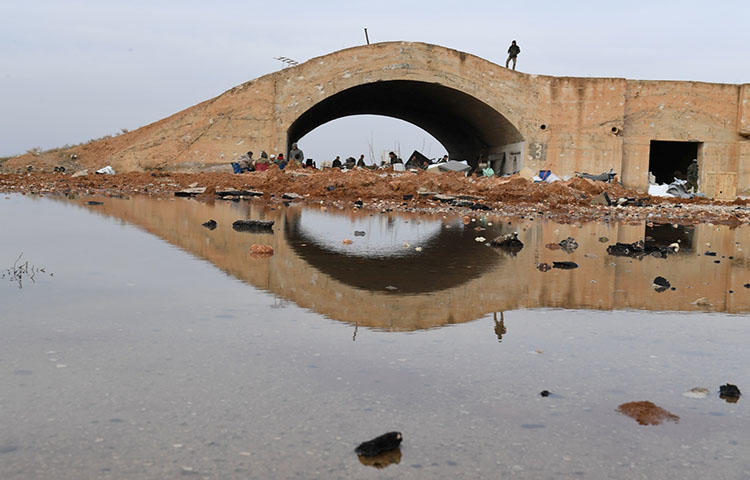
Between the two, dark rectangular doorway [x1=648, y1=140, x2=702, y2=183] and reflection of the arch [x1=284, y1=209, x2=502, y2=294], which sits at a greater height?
dark rectangular doorway [x1=648, y1=140, x2=702, y2=183]

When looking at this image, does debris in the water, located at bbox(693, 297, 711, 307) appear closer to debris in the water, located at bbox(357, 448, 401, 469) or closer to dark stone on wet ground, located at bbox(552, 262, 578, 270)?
dark stone on wet ground, located at bbox(552, 262, 578, 270)

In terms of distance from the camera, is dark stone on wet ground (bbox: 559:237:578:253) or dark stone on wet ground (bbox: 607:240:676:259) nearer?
dark stone on wet ground (bbox: 607:240:676:259)

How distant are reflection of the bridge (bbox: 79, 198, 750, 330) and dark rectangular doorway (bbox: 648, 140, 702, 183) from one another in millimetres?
22773

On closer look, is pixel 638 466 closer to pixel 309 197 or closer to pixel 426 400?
pixel 426 400

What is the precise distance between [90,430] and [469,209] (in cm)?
1285

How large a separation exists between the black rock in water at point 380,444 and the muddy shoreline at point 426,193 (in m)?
10.9

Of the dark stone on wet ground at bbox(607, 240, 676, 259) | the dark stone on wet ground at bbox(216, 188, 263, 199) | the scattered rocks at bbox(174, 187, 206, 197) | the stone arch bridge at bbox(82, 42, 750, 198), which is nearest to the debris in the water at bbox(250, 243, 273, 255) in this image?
the dark stone on wet ground at bbox(607, 240, 676, 259)

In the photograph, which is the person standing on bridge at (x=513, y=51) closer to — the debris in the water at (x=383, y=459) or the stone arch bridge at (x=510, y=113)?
the stone arch bridge at (x=510, y=113)

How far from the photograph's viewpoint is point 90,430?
2.22m

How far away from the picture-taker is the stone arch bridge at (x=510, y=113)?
23.3 m

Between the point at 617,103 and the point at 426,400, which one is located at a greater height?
the point at 617,103

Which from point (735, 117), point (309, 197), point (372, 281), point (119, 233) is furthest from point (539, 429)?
point (735, 117)

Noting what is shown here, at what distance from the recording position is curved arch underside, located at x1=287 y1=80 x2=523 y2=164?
977 inches

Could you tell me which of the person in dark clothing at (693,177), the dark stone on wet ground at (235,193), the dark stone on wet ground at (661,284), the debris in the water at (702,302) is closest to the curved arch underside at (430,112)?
the person in dark clothing at (693,177)
